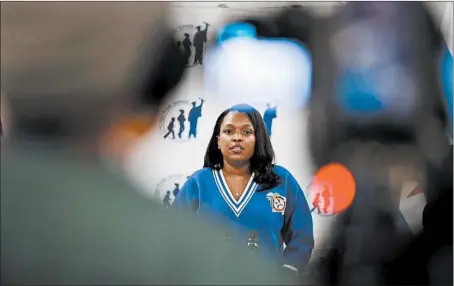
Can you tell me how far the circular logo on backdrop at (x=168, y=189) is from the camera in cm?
109

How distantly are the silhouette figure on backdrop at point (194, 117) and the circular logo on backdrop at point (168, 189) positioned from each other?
4.5 inches

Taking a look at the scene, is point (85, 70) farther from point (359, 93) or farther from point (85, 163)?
point (359, 93)

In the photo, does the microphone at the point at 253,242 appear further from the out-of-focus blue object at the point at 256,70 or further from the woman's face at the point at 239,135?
the out-of-focus blue object at the point at 256,70

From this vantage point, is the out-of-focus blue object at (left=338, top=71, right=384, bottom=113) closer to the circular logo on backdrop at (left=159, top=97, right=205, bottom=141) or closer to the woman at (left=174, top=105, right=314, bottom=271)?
the woman at (left=174, top=105, right=314, bottom=271)

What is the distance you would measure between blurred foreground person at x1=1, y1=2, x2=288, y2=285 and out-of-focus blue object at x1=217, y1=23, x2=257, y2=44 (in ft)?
0.39

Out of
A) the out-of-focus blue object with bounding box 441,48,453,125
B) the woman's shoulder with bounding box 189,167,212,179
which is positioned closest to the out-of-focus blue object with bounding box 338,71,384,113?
the out-of-focus blue object with bounding box 441,48,453,125

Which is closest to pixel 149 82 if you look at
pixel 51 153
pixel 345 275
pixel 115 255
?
pixel 51 153

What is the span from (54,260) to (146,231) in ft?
0.77

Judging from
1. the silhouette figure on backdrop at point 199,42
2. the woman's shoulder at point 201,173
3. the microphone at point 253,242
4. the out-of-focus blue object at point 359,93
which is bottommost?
the microphone at point 253,242

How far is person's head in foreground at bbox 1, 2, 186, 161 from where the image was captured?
1093 millimetres

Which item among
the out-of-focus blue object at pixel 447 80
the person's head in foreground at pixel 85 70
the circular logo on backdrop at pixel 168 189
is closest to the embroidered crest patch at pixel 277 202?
the circular logo on backdrop at pixel 168 189

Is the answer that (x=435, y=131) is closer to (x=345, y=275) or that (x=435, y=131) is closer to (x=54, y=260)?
(x=345, y=275)

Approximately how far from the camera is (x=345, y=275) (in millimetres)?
1085

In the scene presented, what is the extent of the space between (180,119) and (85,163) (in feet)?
0.84
